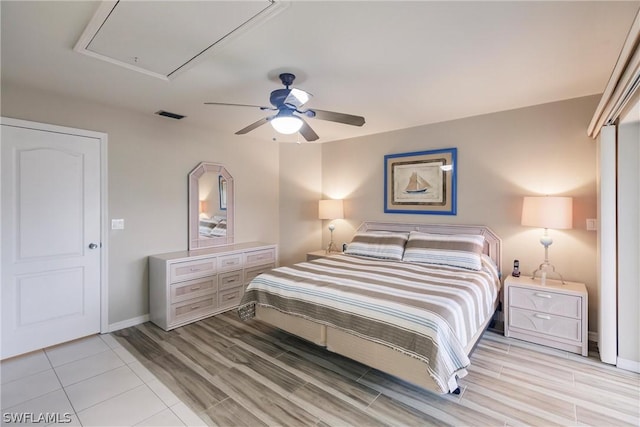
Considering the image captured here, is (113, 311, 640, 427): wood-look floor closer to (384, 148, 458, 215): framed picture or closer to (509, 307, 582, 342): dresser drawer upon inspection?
(509, 307, 582, 342): dresser drawer

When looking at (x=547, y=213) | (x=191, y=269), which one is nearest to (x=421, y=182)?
(x=547, y=213)

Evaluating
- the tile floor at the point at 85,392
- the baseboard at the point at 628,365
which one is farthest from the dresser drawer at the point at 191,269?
the baseboard at the point at 628,365

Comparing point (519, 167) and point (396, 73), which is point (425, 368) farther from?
point (519, 167)

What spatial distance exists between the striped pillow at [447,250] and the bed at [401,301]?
10mm

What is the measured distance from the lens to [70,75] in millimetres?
2562

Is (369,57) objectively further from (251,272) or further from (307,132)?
(251,272)

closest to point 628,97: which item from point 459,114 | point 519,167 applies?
point 519,167

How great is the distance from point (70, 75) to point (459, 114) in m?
3.94

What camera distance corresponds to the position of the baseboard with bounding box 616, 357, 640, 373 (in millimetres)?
2498

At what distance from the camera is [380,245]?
3.95 m

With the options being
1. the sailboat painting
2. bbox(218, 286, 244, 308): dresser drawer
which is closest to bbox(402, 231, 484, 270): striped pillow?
the sailboat painting

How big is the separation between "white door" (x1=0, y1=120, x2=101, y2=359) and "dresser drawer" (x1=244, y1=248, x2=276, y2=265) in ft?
5.50

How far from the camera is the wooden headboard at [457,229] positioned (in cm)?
360

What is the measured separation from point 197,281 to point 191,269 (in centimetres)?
17
